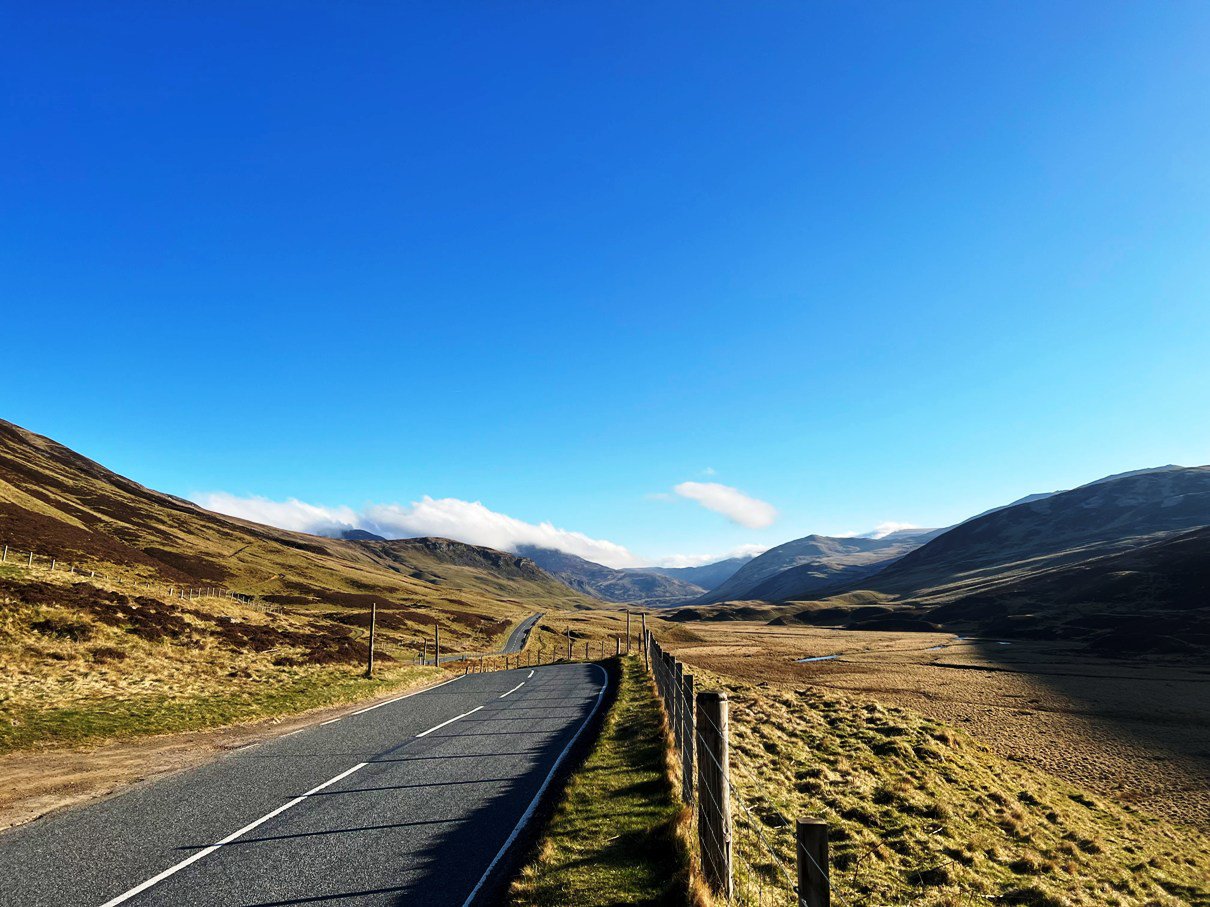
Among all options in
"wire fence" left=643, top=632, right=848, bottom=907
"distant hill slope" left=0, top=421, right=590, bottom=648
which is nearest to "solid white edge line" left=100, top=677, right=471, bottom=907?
"wire fence" left=643, top=632, right=848, bottom=907

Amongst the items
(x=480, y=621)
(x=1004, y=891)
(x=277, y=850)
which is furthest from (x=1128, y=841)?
(x=480, y=621)

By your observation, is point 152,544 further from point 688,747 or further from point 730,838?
point 730,838

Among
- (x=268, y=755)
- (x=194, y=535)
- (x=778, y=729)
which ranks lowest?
(x=778, y=729)

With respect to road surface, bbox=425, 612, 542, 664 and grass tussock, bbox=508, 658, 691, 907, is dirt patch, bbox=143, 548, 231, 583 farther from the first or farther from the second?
grass tussock, bbox=508, 658, 691, 907

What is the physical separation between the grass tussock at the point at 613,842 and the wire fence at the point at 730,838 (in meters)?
0.45

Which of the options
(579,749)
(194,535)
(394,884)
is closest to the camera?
(394,884)

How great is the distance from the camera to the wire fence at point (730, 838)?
4273mm

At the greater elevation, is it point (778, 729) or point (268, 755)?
point (268, 755)

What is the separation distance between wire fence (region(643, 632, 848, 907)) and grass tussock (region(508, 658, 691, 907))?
0.45 metres

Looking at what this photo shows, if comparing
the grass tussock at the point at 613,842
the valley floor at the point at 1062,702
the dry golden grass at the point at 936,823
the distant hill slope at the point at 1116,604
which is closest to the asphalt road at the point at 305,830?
the grass tussock at the point at 613,842

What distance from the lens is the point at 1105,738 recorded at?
33.7 meters

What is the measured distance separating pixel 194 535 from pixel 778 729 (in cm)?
16714

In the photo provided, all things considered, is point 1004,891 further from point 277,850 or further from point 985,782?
point 277,850

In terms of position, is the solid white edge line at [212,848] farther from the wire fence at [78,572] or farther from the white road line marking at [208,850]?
the wire fence at [78,572]
